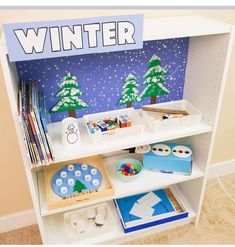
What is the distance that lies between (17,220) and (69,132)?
870 millimetres

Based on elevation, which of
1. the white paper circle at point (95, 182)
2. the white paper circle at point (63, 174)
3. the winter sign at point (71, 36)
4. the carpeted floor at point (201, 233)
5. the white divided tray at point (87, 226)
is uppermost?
the winter sign at point (71, 36)

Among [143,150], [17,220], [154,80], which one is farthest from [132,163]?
[17,220]

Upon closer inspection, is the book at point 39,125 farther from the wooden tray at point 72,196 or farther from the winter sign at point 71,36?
the wooden tray at point 72,196

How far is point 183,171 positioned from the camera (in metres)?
1.43

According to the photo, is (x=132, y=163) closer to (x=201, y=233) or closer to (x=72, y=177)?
(x=72, y=177)

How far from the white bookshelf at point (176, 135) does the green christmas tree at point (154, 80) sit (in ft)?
0.45

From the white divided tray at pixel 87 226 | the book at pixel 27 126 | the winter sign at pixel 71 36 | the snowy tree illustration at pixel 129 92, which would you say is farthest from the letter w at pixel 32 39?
the white divided tray at pixel 87 226

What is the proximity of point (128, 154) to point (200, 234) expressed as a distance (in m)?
0.65

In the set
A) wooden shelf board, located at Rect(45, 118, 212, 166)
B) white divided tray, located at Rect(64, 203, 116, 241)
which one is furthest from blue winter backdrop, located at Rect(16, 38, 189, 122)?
white divided tray, located at Rect(64, 203, 116, 241)

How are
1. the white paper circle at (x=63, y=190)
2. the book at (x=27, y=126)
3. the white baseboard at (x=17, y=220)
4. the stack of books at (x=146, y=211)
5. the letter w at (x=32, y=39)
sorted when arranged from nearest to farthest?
the letter w at (x=32, y=39), the book at (x=27, y=126), the white paper circle at (x=63, y=190), the stack of books at (x=146, y=211), the white baseboard at (x=17, y=220)

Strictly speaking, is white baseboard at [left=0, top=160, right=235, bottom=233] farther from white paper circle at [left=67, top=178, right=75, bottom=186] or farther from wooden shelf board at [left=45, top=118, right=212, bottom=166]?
wooden shelf board at [left=45, top=118, right=212, bottom=166]

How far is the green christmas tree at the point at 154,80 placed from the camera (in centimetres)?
135

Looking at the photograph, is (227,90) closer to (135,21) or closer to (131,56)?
(131,56)

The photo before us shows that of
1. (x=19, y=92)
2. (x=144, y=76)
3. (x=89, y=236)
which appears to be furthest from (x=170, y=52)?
(x=89, y=236)
